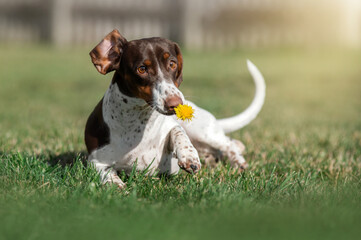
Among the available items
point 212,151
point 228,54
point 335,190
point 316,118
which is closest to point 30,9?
point 228,54

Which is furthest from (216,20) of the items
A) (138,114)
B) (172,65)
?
(172,65)

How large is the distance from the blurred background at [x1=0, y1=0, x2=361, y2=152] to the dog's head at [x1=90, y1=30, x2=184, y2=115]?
2297 millimetres

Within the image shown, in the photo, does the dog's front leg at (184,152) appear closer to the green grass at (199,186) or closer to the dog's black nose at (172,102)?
the green grass at (199,186)

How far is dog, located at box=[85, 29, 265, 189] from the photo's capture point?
307 cm

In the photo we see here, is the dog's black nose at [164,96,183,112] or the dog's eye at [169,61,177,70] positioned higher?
the dog's eye at [169,61,177,70]

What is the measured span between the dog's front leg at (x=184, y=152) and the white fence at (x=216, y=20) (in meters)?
11.6

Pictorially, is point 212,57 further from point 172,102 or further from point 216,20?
point 172,102

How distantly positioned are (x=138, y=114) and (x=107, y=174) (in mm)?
436

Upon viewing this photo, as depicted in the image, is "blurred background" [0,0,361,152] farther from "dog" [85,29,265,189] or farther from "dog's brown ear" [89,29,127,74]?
"dog's brown ear" [89,29,127,74]

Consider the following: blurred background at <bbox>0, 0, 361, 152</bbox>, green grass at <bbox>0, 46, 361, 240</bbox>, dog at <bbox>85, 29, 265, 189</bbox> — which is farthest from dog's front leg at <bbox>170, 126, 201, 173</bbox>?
blurred background at <bbox>0, 0, 361, 152</bbox>

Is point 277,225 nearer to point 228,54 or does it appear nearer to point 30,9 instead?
point 228,54

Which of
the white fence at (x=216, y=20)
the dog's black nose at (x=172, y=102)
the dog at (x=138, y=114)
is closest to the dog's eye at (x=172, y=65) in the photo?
the dog at (x=138, y=114)

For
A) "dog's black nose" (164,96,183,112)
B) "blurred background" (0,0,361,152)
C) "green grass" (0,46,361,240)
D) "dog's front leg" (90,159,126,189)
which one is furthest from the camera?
"blurred background" (0,0,361,152)

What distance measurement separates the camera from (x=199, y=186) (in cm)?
324
